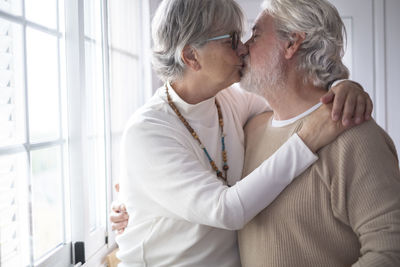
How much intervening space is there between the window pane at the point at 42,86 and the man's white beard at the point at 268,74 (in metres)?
0.75

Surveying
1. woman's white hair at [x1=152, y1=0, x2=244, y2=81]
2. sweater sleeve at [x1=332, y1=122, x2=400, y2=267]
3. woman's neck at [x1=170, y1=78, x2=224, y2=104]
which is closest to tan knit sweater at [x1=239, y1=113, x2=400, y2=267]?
sweater sleeve at [x1=332, y1=122, x2=400, y2=267]

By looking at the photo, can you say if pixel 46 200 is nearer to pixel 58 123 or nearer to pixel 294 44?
pixel 58 123

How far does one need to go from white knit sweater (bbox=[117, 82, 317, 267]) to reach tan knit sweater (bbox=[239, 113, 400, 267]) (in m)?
0.07

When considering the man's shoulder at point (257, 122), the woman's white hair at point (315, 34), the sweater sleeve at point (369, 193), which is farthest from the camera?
the man's shoulder at point (257, 122)

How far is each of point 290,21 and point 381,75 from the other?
195 centimetres

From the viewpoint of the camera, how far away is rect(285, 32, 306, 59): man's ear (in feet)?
4.41

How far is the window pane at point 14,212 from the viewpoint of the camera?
1.15 metres

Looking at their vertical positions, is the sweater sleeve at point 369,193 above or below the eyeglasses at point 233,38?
below

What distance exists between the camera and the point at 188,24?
4.68ft

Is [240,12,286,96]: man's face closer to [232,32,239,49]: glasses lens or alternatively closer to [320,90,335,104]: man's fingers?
[232,32,239,49]: glasses lens

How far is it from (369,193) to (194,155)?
58cm

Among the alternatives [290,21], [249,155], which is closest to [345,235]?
[249,155]

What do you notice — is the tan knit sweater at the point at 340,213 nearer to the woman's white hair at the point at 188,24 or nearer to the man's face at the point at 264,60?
the man's face at the point at 264,60

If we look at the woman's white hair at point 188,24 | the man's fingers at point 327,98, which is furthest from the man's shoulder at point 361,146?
the woman's white hair at point 188,24
